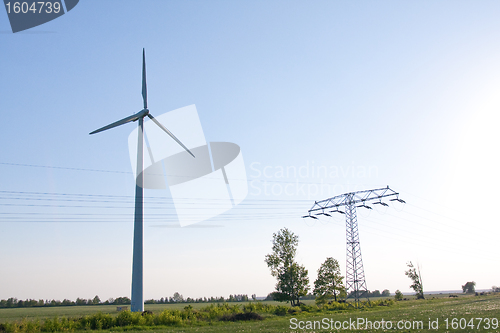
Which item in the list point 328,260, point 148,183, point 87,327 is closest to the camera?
point 87,327

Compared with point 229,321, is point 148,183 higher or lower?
higher

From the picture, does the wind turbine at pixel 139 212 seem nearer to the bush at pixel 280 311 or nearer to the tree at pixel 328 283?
the bush at pixel 280 311

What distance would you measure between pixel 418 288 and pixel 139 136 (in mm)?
147456

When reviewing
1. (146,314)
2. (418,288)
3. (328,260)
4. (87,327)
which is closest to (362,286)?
(328,260)

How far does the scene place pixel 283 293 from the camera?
260 feet

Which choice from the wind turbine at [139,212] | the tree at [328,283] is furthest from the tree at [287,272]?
the wind turbine at [139,212]

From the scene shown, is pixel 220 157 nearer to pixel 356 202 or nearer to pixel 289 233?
pixel 356 202

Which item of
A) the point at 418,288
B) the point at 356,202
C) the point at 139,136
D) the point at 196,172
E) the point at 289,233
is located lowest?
the point at 418,288

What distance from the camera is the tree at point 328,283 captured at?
88312 mm

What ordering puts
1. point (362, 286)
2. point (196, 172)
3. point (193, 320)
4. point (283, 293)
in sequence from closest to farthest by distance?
point (193, 320)
point (196, 172)
point (362, 286)
point (283, 293)

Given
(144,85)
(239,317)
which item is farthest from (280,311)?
(144,85)

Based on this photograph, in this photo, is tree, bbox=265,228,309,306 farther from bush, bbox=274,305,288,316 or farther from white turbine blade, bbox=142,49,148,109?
white turbine blade, bbox=142,49,148,109

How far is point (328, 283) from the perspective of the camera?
90.1m

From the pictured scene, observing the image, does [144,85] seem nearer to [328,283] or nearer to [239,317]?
[239,317]
